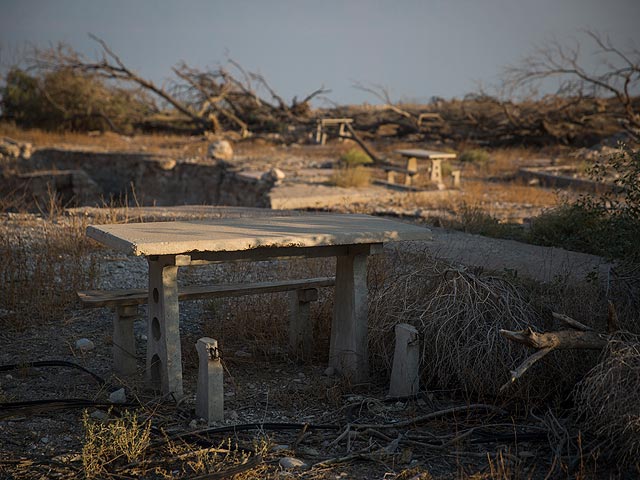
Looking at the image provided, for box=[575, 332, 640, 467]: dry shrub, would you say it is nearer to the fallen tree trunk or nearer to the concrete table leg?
the fallen tree trunk

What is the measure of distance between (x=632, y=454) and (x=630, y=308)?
1662 millimetres

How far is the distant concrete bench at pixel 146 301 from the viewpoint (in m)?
4.39

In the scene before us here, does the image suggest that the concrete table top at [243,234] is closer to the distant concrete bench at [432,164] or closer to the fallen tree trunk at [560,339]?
the fallen tree trunk at [560,339]

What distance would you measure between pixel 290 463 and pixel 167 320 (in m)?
1.14

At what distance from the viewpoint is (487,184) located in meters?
14.2

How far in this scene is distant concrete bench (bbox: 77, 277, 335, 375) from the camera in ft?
14.4

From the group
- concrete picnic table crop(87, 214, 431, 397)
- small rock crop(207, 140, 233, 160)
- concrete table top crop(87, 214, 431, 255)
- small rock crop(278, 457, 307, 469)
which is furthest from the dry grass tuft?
small rock crop(207, 140, 233, 160)

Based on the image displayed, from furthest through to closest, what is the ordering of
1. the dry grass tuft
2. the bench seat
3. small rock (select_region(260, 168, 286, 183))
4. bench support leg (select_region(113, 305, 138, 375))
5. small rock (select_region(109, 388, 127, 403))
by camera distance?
1. small rock (select_region(260, 168, 286, 183))
2. bench support leg (select_region(113, 305, 138, 375))
3. the bench seat
4. small rock (select_region(109, 388, 127, 403))
5. the dry grass tuft

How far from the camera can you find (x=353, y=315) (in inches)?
175

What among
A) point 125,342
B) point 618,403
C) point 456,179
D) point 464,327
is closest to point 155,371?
point 125,342

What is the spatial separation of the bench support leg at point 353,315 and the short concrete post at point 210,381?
95 cm

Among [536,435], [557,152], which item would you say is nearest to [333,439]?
[536,435]

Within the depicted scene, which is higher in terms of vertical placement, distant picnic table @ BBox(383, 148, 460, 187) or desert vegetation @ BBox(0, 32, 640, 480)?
distant picnic table @ BBox(383, 148, 460, 187)

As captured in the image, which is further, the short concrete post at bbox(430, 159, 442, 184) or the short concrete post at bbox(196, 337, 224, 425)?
the short concrete post at bbox(430, 159, 442, 184)
